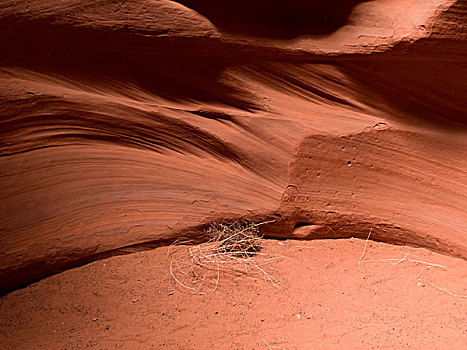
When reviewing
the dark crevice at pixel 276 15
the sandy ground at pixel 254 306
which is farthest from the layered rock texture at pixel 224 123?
the sandy ground at pixel 254 306

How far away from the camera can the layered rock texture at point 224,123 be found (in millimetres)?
2799

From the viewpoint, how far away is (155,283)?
2.67m

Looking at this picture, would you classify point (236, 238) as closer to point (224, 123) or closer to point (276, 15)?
point (224, 123)

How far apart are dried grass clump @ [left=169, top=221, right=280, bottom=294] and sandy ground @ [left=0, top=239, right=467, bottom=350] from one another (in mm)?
29

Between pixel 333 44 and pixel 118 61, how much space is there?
145 centimetres

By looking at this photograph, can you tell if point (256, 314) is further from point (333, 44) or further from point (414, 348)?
point (333, 44)

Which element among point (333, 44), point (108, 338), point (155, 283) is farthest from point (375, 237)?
point (108, 338)

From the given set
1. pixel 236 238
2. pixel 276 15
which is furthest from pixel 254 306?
pixel 276 15

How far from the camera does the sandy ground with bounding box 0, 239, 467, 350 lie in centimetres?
224

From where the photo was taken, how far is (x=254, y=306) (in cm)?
250

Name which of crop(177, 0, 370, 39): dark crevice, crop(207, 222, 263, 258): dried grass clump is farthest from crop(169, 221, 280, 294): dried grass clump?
crop(177, 0, 370, 39): dark crevice

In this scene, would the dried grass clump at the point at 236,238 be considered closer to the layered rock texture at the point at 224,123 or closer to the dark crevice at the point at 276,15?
the layered rock texture at the point at 224,123

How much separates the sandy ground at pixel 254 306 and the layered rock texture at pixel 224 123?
220mm

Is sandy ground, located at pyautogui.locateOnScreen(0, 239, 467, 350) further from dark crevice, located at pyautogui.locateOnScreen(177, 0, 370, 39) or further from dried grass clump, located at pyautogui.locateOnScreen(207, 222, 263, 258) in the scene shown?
dark crevice, located at pyautogui.locateOnScreen(177, 0, 370, 39)
